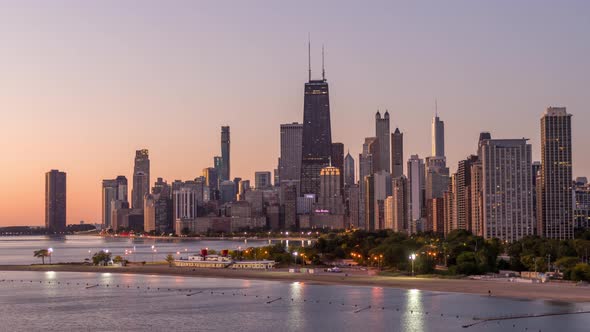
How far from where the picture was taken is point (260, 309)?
81375 millimetres

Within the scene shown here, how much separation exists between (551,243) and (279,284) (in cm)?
4635

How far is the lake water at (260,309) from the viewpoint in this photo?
71.1 metres

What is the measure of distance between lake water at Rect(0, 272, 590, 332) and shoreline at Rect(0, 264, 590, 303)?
2139mm

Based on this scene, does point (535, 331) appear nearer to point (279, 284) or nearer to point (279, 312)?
point (279, 312)

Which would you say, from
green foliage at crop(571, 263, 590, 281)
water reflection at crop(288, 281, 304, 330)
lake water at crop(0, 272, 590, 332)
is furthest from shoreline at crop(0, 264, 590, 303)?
water reflection at crop(288, 281, 304, 330)

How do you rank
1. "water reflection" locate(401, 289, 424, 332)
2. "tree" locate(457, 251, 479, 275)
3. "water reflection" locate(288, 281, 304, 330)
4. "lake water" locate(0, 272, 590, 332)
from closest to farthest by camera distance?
1. "water reflection" locate(401, 289, 424, 332)
2. "lake water" locate(0, 272, 590, 332)
3. "water reflection" locate(288, 281, 304, 330)
4. "tree" locate(457, 251, 479, 275)

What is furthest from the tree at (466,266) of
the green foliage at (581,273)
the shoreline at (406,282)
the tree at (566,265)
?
the green foliage at (581,273)

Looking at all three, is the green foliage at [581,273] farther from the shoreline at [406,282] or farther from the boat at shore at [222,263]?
the boat at shore at [222,263]

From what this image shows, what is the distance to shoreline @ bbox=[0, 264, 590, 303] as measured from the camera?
85250 millimetres

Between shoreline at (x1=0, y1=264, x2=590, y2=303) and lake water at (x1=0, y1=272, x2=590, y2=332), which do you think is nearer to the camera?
lake water at (x1=0, y1=272, x2=590, y2=332)

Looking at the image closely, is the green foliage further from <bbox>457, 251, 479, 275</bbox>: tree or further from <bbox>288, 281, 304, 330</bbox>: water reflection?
<bbox>288, 281, 304, 330</bbox>: water reflection

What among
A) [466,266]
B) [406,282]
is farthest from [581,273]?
[406,282]

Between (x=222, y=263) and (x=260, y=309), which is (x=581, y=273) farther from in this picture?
(x=222, y=263)

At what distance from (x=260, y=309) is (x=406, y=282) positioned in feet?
69.7
